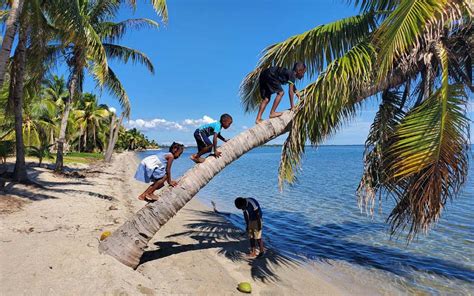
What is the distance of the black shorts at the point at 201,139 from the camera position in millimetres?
5617

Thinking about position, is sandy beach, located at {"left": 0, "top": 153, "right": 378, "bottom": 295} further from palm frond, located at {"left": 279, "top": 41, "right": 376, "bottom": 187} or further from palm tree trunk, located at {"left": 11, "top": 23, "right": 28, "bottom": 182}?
palm frond, located at {"left": 279, "top": 41, "right": 376, "bottom": 187}

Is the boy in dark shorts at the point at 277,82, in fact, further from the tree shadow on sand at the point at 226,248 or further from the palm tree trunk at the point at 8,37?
the palm tree trunk at the point at 8,37

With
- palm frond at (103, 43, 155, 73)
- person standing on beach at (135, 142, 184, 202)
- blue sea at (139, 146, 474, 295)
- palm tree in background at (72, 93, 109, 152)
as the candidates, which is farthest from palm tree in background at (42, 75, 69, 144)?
person standing on beach at (135, 142, 184, 202)

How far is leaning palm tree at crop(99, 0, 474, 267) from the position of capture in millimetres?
4367

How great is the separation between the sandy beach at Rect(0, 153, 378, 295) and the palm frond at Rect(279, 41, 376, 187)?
2.05m

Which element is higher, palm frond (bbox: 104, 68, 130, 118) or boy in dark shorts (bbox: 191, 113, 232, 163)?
palm frond (bbox: 104, 68, 130, 118)

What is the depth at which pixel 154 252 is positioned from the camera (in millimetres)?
6406

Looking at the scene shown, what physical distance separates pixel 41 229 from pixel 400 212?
21.9 feet

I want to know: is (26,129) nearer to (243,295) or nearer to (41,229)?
(41,229)

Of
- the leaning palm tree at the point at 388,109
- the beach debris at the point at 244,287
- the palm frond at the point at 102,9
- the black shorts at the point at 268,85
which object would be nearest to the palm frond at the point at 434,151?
the leaning palm tree at the point at 388,109

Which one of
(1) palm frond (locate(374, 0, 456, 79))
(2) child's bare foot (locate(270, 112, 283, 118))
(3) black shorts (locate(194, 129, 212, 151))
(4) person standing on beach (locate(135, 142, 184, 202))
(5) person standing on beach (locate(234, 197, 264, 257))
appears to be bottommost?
(5) person standing on beach (locate(234, 197, 264, 257))

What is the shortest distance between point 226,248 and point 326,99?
4.34m

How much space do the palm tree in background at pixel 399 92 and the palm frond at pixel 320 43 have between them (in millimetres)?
18

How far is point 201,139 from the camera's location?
5.64 meters
